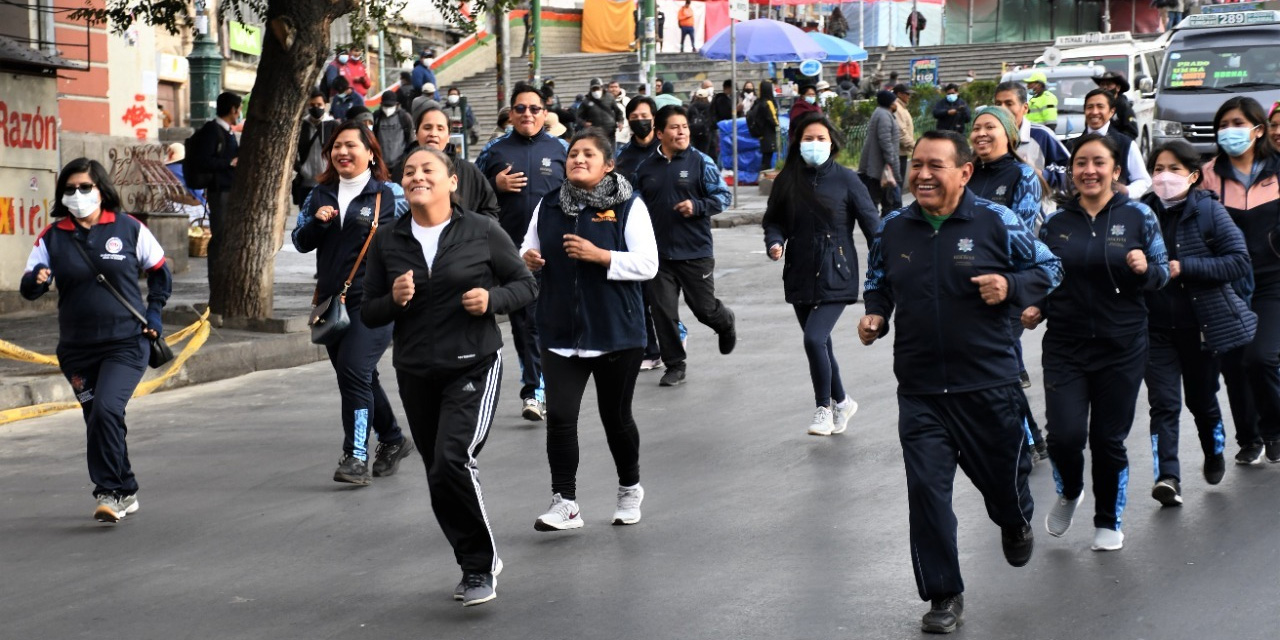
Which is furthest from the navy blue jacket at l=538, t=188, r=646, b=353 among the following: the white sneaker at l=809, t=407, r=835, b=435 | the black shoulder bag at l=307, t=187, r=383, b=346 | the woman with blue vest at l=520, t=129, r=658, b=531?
the white sneaker at l=809, t=407, r=835, b=435

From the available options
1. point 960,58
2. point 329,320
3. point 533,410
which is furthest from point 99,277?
point 960,58

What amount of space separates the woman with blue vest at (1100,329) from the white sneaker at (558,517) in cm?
202

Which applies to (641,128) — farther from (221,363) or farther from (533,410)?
(221,363)

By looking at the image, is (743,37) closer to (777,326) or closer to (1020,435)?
(777,326)

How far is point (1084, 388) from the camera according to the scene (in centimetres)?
675

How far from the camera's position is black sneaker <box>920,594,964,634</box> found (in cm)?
560

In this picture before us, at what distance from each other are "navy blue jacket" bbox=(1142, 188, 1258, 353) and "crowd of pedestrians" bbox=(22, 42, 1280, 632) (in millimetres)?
12

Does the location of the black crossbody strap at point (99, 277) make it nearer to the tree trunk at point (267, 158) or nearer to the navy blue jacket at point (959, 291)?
the navy blue jacket at point (959, 291)

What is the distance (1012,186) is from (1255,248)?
1244 mm

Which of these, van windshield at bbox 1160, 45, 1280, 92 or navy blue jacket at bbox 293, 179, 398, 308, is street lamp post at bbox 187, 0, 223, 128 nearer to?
van windshield at bbox 1160, 45, 1280, 92

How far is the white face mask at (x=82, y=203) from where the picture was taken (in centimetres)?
767

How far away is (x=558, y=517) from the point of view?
7168mm

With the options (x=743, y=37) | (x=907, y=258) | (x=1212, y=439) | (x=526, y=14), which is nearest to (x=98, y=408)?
(x=907, y=258)

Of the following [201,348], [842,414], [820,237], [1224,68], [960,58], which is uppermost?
[960,58]
